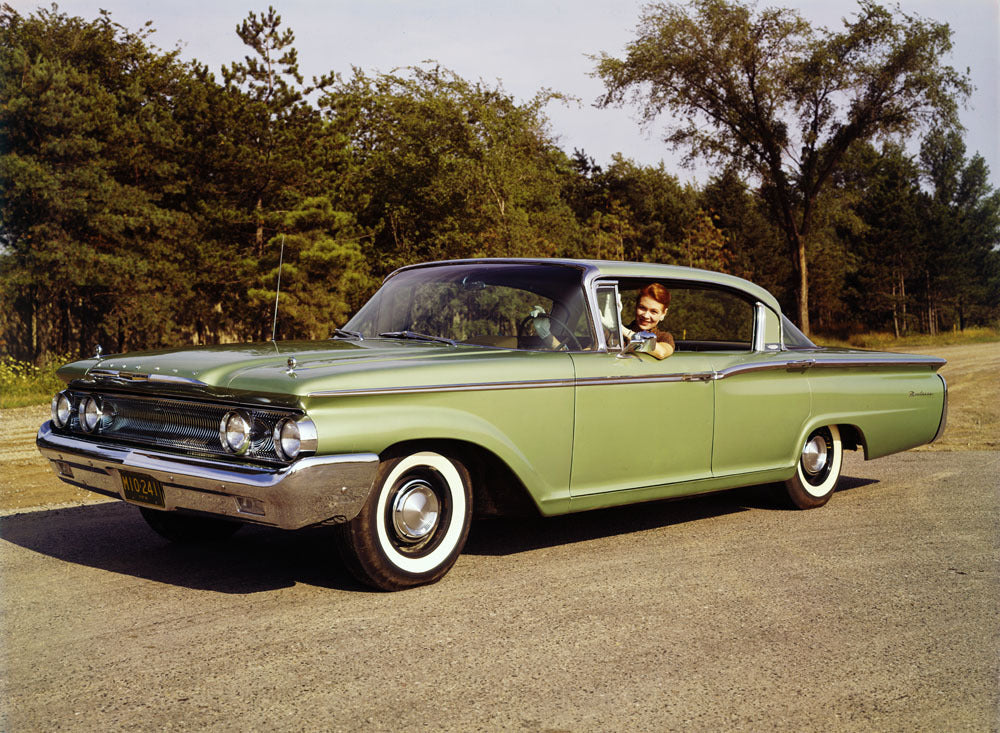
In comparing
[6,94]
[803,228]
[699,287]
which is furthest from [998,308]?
[699,287]

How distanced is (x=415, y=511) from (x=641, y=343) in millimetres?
1670

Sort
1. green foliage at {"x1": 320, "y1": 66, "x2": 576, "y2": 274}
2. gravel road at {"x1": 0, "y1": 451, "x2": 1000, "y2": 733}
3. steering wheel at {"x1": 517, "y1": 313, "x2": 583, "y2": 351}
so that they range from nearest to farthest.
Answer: gravel road at {"x1": 0, "y1": 451, "x2": 1000, "y2": 733} < steering wheel at {"x1": 517, "y1": 313, "x2": 583, "y2": 351} < green foliage at {"x1": 320, "y1": 66, "x2": 576, "y2": 274}

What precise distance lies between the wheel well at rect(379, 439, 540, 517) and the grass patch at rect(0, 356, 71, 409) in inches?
535

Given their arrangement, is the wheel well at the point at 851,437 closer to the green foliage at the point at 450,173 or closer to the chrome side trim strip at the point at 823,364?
the chrome side trim strip at the point at 823,364

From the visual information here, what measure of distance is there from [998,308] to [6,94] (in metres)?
55.9

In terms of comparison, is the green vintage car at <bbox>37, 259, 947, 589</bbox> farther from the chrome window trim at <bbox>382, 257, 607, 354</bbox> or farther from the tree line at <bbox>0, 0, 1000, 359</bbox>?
the tree line at <bbox>0, 0, 1000, 359</bbox>

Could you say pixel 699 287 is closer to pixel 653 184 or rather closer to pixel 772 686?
pixel 772 686

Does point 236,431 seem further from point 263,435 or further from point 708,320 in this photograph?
point 708,320

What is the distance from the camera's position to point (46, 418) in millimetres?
14422

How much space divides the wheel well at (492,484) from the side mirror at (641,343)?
106 centimetres

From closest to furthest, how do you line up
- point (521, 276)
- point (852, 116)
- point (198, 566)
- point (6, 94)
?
1. point (198, 566)
2. point (521, 276)
3. point (6, 94)
4. point (852, 116)

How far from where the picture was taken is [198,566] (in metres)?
5.04

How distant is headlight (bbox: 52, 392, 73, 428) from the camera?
205 inches

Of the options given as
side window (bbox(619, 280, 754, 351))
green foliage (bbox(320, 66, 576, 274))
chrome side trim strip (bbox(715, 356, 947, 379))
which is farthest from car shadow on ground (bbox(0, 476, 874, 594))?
green foliage (bbox(320, 66, 576, 274))
